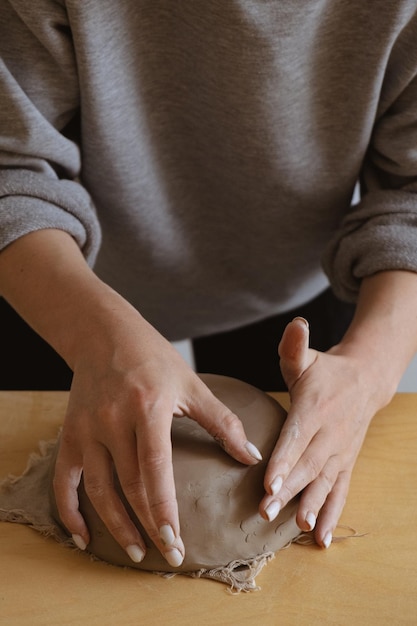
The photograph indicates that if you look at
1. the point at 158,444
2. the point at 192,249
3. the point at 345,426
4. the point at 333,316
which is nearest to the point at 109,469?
the point at 158,444

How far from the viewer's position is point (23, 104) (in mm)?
786

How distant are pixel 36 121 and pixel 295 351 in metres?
0.37

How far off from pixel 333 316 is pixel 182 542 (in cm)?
62

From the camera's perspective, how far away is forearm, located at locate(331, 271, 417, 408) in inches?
30.6

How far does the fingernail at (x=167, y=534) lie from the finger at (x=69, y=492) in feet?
0.30

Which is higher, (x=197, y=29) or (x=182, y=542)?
(x=197, y=29)

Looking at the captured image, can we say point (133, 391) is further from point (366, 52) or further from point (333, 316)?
point (333, 316)

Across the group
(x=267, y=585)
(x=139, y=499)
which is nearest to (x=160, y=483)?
(x=139, y=499)

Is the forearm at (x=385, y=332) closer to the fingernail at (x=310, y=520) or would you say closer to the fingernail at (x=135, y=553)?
the fingernail at (x=310, y=520)

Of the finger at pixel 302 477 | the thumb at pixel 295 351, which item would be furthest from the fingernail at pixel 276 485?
the thumb at pixel 295 351

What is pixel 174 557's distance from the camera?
62cm

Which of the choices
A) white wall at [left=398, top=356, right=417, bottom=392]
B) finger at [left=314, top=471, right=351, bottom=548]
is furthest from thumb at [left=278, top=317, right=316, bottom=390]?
white wall at [left=398, top=356, right=417, bottom=392]

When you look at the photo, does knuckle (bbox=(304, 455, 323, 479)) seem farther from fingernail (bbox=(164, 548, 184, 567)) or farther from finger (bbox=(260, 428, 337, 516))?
fingernail (bbox=(164, 548, 184, 567))

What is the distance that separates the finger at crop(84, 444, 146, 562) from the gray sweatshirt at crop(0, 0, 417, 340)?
0.28 meters
